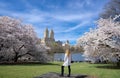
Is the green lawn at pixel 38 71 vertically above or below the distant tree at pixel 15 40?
below

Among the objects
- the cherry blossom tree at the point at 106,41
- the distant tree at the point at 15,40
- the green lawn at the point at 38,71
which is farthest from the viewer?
the distant tree at the point at 15,40

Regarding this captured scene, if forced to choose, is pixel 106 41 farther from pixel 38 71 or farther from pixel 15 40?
pixel 15 40

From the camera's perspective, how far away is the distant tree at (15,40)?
108 feet

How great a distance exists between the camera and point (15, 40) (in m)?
33.6

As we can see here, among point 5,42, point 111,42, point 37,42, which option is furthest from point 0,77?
point 37,42

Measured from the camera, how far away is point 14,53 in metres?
35.6

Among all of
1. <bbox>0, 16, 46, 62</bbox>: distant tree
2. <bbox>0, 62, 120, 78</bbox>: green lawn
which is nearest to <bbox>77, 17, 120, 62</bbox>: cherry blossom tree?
<bbox>0, 62, 120, 78</bbox>: green lawn

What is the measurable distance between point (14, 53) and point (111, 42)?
1565cm

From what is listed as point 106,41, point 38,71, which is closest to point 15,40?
point 106,41

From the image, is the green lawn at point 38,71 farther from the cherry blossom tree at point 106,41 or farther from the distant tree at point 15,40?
the distant tree at point 15,40

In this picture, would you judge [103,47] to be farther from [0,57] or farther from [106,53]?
[0,57]

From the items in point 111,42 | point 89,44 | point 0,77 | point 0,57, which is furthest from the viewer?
point 0,57

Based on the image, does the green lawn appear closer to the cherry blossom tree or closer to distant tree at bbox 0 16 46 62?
the cherry blossom tree

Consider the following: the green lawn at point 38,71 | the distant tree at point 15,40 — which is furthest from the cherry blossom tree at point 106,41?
the distant tree at point 15,40
